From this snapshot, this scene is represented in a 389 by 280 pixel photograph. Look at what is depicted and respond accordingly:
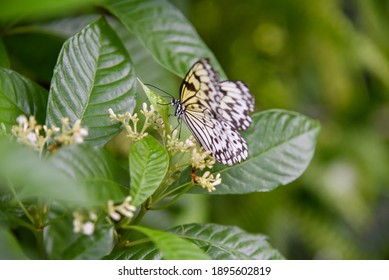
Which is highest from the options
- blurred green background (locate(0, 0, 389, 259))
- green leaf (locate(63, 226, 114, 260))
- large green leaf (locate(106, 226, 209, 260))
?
large green leaf (locate(106, 226, 209, 260))

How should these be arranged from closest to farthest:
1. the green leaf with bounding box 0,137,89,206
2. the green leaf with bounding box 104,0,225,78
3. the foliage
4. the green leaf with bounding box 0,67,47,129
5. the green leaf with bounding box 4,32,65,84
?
the green leaf with bounding box 0,137,89,206
the foliage
the green leaf with bounding box 0,67,47,129
the green leaf with bounding box 104,0,225,78
the green leaf with bounding box 4,32,65,84

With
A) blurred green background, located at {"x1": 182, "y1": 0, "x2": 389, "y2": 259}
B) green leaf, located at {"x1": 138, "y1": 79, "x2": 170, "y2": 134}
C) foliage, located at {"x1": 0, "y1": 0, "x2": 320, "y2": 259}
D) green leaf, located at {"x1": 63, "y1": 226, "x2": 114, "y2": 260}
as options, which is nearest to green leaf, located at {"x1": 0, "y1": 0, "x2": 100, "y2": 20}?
foliage, located at {"x1": 0, "y1": 0, "x2": 320, "y2": 259}

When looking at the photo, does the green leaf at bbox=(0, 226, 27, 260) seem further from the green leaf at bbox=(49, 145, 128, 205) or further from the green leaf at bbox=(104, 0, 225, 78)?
the green leaf at bbox=(104, 0, 225, 78)

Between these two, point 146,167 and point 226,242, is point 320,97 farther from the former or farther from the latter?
point 146,167

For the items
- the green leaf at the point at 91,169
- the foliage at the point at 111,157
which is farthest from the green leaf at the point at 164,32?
the green leaf at the point at 91,169

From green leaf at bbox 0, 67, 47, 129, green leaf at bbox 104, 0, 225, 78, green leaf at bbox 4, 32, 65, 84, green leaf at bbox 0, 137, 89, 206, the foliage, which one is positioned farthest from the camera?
green leaf at bbox 4, 32, 65, 84

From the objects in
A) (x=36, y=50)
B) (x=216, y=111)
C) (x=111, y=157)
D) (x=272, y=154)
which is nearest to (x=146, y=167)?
(x=111, y=157)

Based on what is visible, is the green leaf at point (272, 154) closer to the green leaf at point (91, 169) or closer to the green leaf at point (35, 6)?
the green leaf at point (91, 169)
